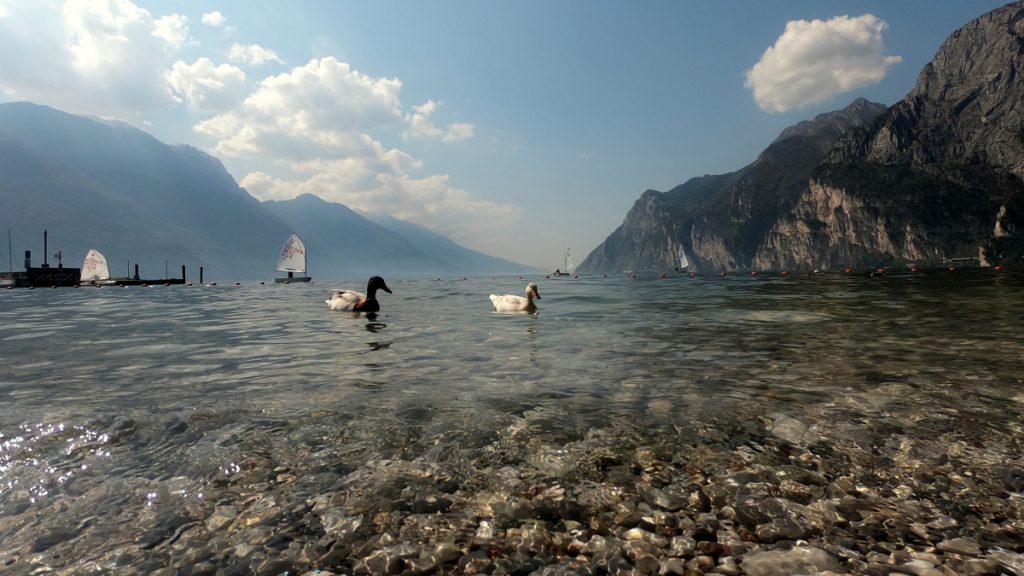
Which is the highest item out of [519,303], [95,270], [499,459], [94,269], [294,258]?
[294,258]

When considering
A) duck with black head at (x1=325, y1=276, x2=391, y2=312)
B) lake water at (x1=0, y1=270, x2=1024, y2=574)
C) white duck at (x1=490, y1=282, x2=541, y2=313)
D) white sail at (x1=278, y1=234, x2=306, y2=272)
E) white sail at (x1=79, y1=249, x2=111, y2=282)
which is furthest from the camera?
white sail at (x1=278, y1=234, x2=306, y2=272)

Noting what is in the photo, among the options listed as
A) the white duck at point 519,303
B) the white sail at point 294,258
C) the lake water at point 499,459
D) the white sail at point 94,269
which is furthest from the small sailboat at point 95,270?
the lake water at point 499,459

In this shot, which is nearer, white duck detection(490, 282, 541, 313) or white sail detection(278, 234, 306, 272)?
white duck detection(490, 282, 541, 313)

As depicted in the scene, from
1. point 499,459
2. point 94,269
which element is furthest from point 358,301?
point 94,269

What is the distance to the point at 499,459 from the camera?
4766 mm

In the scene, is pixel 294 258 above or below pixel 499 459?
above

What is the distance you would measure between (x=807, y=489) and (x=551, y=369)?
550 centimetres

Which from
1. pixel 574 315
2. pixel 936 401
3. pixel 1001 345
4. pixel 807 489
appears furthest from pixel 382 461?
pixel 574 315

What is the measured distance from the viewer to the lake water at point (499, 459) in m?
3.25

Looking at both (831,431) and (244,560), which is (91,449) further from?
(831,431)

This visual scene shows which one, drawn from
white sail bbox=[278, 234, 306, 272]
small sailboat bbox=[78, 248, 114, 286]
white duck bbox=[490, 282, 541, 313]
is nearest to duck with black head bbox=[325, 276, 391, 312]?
white duck bbox=[490, 282, 541, 313]

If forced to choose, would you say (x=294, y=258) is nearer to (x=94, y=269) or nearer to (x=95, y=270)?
(x=95, y=270)

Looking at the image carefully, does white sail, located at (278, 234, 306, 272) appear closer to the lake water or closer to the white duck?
the white duck

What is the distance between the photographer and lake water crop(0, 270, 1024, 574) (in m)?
3.25
